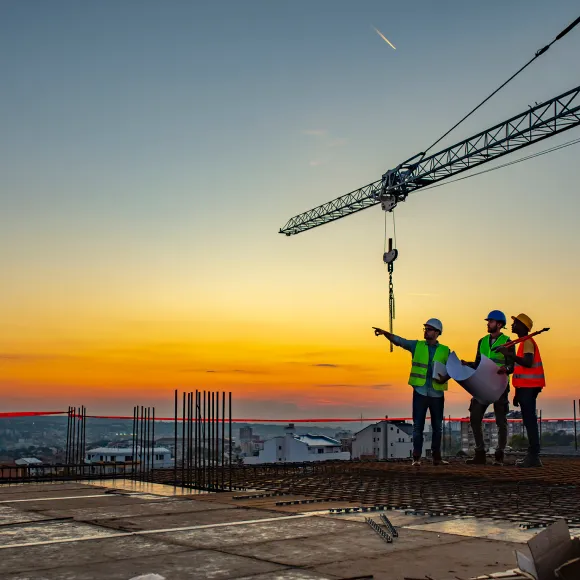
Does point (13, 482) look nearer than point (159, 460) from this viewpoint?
Yes

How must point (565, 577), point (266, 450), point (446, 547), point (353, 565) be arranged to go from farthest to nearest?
point (266, 450)
point (446, 547)
point (353, 565)
point (565, 577)

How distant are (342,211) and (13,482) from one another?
40242 millimetres

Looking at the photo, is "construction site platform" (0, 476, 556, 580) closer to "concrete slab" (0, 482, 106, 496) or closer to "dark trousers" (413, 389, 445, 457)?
"concrete slab" (0, 482, 106, 496)

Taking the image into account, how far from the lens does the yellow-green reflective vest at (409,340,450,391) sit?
14647 millimetres

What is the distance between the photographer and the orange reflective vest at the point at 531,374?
13.7 metres

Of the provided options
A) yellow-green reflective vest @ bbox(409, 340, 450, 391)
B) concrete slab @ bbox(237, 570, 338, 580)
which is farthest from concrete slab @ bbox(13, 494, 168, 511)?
yellow-green reflective vest @ bbox(409, 340, 450, 391)

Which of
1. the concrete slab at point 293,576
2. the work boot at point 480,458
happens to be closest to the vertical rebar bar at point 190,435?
the work boot at point 480,458

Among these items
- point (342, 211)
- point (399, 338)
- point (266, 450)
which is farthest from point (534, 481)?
point (266, 450)

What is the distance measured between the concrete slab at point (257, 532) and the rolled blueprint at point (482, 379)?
22.1 ft

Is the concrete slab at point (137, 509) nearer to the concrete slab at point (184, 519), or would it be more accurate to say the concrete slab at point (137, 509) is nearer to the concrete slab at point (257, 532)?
the concrete slab at point (184, 519)

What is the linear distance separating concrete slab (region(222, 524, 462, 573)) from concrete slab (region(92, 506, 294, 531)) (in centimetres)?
149

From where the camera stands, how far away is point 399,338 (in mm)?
14836

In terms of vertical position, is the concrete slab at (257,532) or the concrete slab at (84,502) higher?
the concrete slab at (84,502)

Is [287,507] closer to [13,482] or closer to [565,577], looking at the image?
[565,577]
